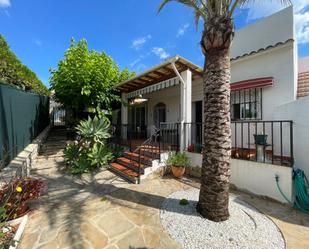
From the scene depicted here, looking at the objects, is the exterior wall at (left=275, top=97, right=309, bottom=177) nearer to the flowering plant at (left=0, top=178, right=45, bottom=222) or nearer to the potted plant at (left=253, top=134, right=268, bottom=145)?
the potted plant at (left=253, top=134, right=268, bottom=145)

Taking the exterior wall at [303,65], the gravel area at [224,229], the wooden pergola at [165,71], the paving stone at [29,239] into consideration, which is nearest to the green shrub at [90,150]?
the wooden pergola at [165,71]

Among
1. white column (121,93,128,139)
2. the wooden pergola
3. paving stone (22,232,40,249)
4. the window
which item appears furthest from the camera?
white column (121,93,128,139)

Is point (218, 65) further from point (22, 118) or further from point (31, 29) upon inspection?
point (31, 29)

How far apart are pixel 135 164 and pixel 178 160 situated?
5.94 feet

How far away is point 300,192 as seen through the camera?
445 cm

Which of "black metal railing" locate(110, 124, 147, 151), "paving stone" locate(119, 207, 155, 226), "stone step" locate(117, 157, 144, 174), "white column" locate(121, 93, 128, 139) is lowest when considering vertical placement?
"paving stone" locate(119, 207, 155, 226)

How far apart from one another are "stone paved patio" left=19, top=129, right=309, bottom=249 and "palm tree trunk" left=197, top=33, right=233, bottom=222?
1.20 meters

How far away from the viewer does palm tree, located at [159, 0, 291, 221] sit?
362cm

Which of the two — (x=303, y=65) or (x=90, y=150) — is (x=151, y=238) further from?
(x=303, y=65)

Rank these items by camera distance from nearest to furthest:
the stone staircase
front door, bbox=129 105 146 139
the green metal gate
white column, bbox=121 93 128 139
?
the green metal gate, the stone staircase, white column, bbox=121 93 128 139, front door, bbox=129 105 146 139

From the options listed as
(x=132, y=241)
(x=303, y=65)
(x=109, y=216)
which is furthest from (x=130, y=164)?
(x=303, y=65)

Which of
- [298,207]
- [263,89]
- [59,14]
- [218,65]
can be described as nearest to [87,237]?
[218,65]

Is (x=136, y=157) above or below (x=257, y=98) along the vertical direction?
below

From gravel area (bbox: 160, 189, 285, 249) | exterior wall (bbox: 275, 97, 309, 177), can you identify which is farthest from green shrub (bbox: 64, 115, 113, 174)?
exterior wall (bbox: 275, 97, 309, 177)
